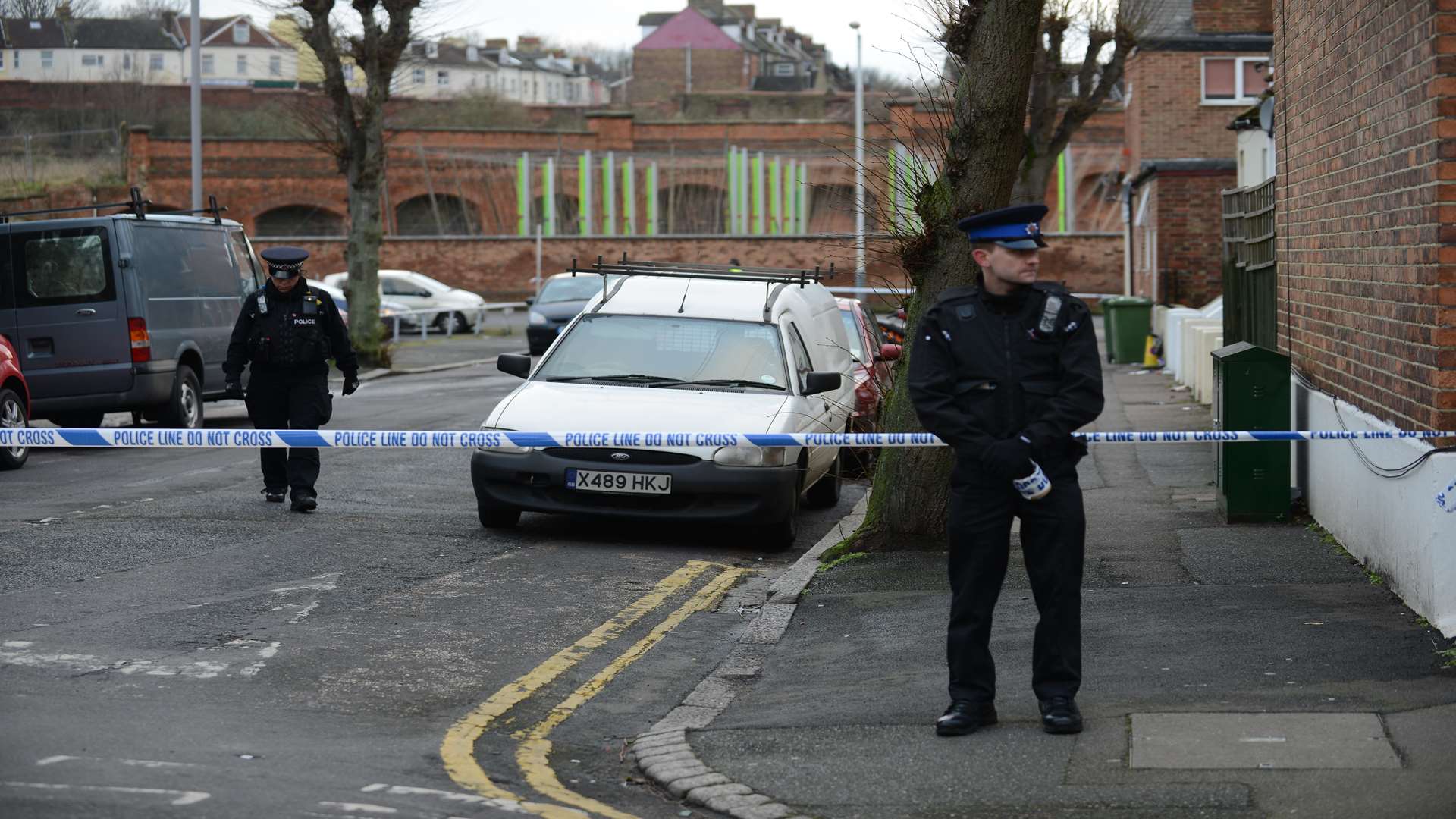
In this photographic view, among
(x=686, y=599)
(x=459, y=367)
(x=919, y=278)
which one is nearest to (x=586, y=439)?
(x=686, y=599)

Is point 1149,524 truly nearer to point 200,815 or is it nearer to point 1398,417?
point 1398,417

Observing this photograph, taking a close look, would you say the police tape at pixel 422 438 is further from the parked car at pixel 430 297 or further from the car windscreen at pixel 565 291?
the parked car at pixel 430 297

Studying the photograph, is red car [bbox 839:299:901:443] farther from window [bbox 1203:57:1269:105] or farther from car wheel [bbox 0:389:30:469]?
window [bbox 1203:57:1269:105]

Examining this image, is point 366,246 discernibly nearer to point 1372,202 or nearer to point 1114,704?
point 1372,202

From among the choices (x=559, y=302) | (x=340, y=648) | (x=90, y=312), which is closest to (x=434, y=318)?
(x=559, y=302)

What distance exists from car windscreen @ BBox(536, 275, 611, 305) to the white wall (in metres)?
22.7

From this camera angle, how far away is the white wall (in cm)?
702

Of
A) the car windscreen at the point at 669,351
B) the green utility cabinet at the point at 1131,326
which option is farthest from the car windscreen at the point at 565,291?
the car windscreen at the point at 669,351

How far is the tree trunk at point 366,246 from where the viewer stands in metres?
28.9

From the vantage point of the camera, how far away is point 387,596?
870 cm

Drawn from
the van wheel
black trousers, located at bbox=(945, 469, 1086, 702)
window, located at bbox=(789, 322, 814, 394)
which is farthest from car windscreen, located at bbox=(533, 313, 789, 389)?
the van wheel

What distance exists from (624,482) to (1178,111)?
31.8m

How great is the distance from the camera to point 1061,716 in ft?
18.9

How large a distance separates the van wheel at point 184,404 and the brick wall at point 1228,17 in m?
27.8
